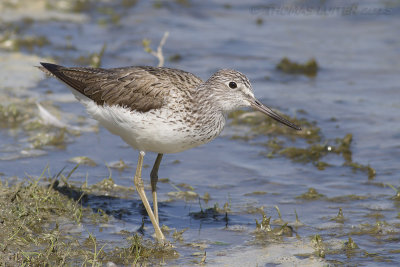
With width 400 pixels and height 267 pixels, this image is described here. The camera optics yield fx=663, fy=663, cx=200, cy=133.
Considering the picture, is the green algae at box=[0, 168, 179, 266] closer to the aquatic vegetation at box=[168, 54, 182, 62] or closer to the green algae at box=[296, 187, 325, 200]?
the green algae at box=[296, 187, 325, 200]

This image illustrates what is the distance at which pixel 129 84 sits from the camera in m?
7.34

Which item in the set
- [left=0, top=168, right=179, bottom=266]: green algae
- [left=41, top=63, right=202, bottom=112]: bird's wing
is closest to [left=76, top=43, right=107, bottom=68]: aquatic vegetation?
[left=41, top=63, right=202, bottom=112]: bird's wing

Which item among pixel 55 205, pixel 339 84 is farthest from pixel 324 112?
pixel 55 205

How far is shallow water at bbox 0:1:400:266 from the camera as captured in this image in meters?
7.37

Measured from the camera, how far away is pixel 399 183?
8750 mm

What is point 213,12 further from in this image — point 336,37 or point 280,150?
point 280,150

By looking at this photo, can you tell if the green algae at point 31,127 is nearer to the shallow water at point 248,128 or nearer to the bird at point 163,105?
the shallow water at point 248,128

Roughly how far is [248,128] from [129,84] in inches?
143

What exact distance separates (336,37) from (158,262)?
966 centimetres

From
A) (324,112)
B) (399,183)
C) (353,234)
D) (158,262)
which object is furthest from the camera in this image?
(324,112)

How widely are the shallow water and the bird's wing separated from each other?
1.38 metres

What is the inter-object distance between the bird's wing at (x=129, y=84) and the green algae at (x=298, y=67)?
19.2ft

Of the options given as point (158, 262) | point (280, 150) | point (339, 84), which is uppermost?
point (339, 84)

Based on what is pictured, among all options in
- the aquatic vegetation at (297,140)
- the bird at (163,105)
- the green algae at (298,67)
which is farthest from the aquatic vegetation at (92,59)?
the bird at (163,105)
